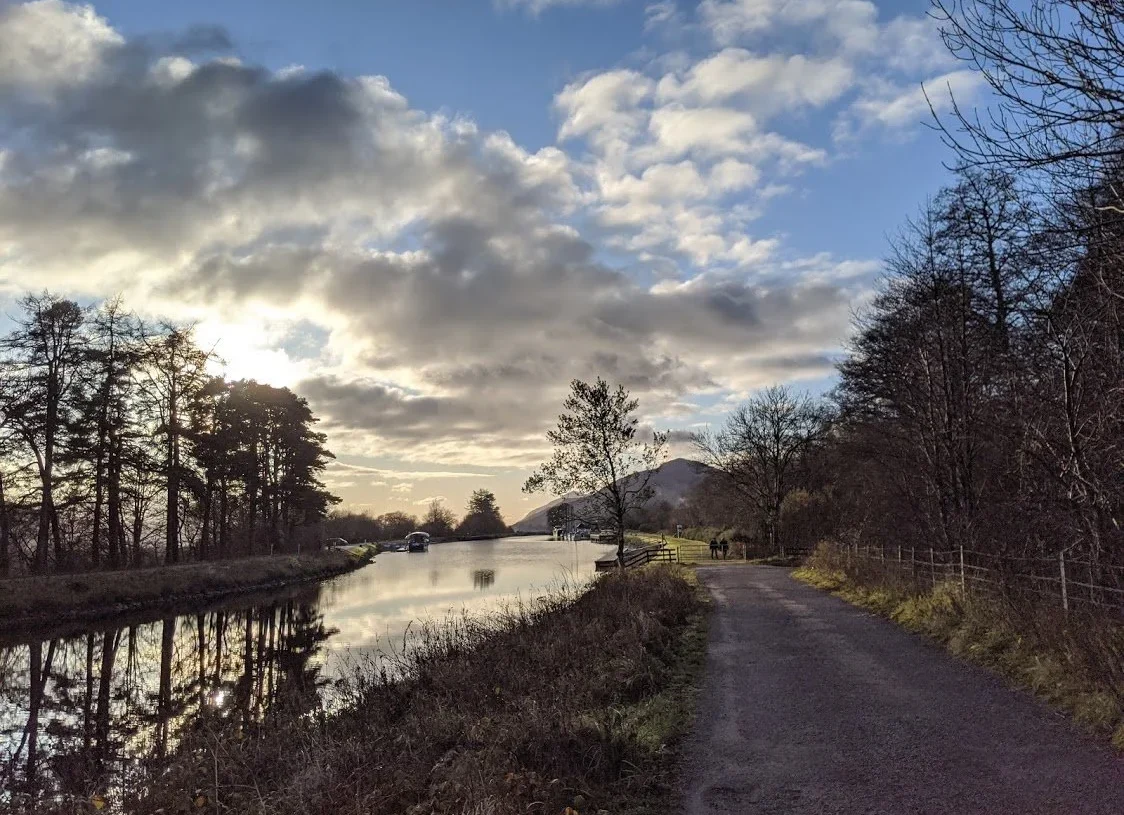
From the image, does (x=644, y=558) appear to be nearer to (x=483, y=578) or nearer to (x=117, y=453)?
(x=483, y=578)

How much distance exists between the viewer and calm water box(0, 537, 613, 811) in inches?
434

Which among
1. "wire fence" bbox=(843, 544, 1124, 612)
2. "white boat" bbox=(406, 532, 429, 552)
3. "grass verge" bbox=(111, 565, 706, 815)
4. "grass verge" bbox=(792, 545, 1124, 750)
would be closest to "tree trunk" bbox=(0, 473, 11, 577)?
"grass verge" bbox=(111, 565, 706, 815)


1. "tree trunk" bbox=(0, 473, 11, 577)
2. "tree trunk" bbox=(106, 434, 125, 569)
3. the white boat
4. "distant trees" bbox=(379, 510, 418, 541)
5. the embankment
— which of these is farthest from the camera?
"distant trees" bbox=(379, 510, 418, 541)

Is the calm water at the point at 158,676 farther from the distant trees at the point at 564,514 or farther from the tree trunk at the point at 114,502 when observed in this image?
the tree trunk at the point at 114,502

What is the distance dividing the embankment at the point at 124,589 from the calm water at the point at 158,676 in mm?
2249

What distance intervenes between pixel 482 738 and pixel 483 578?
3698 cm

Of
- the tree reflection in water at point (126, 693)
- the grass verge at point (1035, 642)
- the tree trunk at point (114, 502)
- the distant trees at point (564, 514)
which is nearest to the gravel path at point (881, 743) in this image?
the grass verge at point (1035, 642)

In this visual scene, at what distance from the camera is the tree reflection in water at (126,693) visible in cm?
1045

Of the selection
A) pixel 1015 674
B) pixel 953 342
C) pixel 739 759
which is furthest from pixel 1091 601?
pixel 953 342

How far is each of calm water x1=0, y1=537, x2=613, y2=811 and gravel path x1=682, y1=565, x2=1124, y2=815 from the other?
7119mm

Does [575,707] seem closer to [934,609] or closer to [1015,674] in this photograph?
[1015,674]

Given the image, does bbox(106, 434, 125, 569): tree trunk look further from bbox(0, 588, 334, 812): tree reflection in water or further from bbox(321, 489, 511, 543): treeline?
bbox(321, 489, 511, 543): treeline

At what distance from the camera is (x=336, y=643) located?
72.4 feet

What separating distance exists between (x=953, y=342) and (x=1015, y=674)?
12.7 meters
